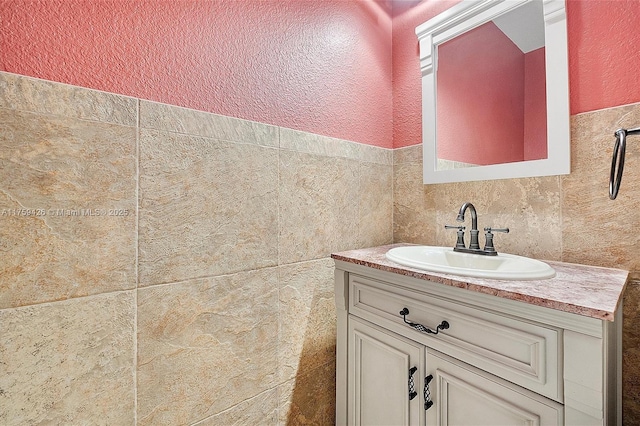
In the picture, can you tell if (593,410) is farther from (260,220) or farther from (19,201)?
(19,201)

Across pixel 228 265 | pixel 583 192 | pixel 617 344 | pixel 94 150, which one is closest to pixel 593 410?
pixel 617 344

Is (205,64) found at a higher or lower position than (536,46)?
lower

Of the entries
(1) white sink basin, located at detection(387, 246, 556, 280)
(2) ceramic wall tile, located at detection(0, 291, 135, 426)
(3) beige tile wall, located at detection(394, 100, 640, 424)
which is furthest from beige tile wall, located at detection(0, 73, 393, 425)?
(3) beige tile wall, located at detection(394, 100, 640, 424)

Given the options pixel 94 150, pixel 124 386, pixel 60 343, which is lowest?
pixel 124 386

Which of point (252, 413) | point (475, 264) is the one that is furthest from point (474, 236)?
point (252, 413)

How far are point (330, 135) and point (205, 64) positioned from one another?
0.55 metres

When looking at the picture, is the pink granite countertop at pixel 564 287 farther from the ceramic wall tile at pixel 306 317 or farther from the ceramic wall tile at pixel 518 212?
the ceramic wall tile at pixel 306 317

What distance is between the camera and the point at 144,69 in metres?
0.83

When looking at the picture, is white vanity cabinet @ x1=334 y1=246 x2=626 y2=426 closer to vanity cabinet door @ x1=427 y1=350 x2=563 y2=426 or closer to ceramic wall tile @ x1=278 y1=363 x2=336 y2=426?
vanity cabinet door @ x1=427 y1=350 x2=563 y2=426

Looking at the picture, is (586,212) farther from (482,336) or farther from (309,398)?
(309,398)

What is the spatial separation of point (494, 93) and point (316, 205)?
0.84 m

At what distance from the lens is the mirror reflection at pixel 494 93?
3.52ft

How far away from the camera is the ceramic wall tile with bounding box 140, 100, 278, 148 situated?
84cm

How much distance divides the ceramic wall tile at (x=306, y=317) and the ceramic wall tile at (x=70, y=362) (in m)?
0.50
